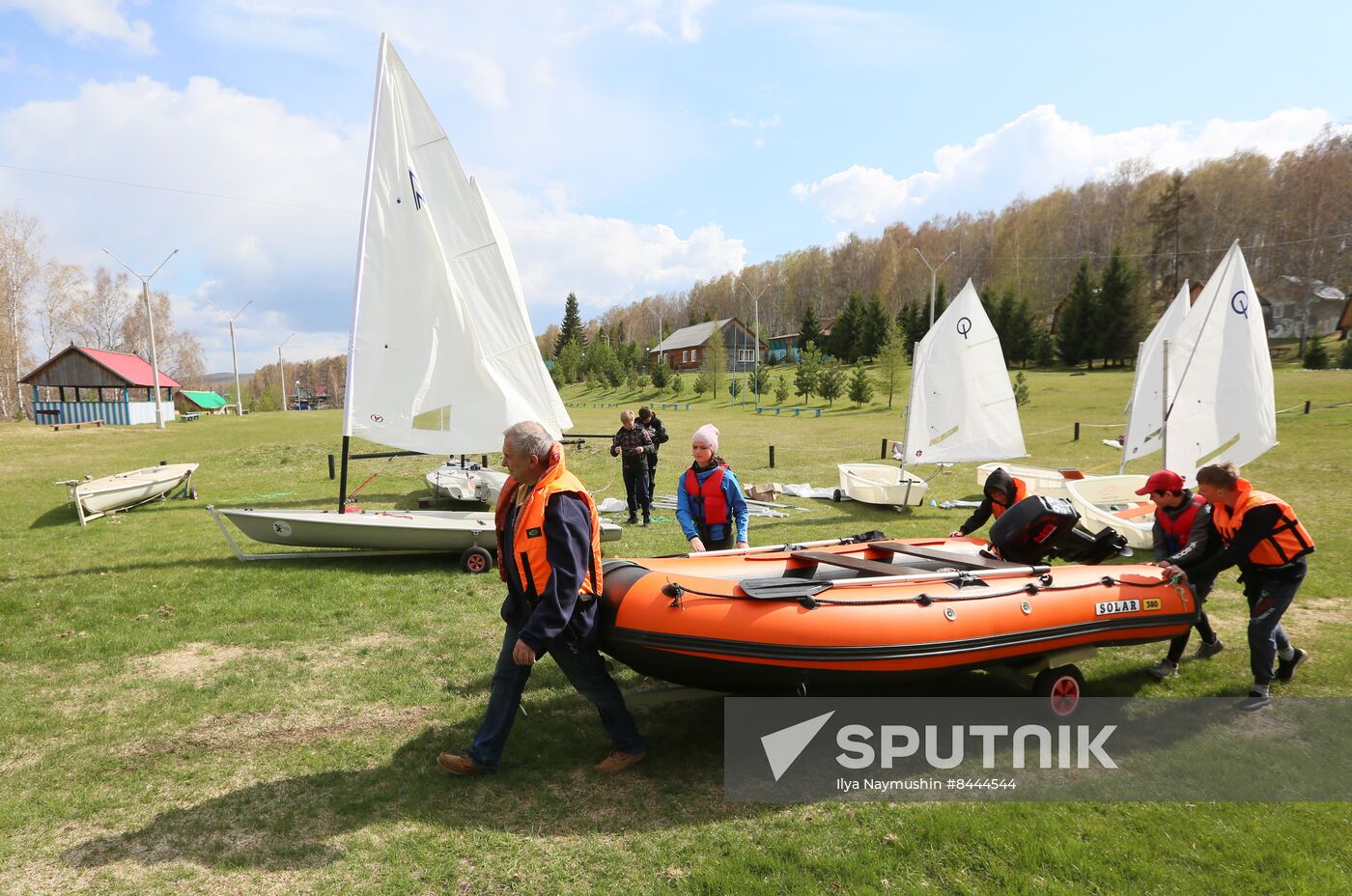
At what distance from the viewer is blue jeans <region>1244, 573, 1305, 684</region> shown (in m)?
4.62

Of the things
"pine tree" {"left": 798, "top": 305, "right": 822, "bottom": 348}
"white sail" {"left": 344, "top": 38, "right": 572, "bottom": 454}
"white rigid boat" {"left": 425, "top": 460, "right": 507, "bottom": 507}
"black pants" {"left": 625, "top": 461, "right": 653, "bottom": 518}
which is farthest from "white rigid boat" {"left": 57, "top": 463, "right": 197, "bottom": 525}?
"pine tree" {"left": 798, "top": 305, "right": 822, "bottom": 348}

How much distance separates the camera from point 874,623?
13.4 feet

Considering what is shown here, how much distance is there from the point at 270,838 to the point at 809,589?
10.4ft

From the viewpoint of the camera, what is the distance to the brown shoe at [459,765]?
391cm

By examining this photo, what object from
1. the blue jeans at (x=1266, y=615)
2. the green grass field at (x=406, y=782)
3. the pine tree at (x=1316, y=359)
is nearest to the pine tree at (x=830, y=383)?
the pine tree at (x=1316, y=359)

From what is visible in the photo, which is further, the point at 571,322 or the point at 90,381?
the point at 571,322

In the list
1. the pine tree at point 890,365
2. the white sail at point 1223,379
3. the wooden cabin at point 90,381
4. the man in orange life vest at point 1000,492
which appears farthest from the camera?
the pine tree at point 890,365

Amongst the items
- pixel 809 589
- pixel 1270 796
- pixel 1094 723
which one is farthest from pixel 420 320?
pixel 1270 796

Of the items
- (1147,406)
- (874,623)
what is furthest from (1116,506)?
(874,623)

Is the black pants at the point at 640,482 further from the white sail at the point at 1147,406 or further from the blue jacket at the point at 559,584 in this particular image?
the white sail at the point at 1147,406

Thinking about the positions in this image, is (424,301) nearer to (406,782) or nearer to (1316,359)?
(406,782)

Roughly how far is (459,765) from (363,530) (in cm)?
482

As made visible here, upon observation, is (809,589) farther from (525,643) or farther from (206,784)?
(206,784)

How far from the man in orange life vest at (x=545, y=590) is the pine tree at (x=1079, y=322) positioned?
47.4 m
